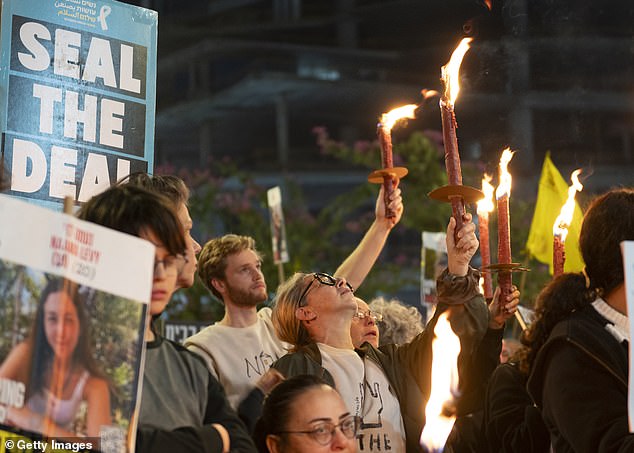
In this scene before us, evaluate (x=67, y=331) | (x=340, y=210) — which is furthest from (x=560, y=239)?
(x=340, y=210)

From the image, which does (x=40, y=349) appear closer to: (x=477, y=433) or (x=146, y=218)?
(x=146, y=218)

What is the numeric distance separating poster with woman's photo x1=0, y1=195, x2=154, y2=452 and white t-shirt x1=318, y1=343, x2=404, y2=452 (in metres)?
1.31

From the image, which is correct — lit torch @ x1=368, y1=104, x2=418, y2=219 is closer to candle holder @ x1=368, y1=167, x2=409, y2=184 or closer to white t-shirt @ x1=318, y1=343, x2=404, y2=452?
candle holder @ x1=368, y1=167, x2=409, y2=184

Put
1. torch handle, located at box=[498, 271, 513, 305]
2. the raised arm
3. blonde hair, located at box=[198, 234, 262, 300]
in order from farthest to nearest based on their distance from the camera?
blonde hair, located at box=[198, 234, 262, 300], the raised arm, torch handle, located at box=[498, 271, 513, 305]

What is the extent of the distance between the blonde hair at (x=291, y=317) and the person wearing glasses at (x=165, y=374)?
43.1 inches

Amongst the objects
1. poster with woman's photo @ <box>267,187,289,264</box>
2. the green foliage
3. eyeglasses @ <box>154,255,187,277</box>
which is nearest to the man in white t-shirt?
eyeglasses @ <box>154,255,187,277</box>

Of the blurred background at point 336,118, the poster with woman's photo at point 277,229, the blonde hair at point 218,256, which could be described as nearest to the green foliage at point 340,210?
the blurred background at point 336,118

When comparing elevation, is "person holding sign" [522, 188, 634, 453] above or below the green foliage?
below

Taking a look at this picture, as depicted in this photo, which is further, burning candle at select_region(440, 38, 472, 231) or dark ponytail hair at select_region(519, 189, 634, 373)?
A: burning candle at select_region(440, 38, 472, 231)

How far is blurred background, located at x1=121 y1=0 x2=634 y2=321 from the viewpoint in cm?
1167

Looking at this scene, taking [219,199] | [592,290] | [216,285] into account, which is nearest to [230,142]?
[219,199]

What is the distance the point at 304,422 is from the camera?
2.75 meters

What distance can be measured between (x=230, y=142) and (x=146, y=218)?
16.3 m

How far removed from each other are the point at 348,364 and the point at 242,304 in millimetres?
942
